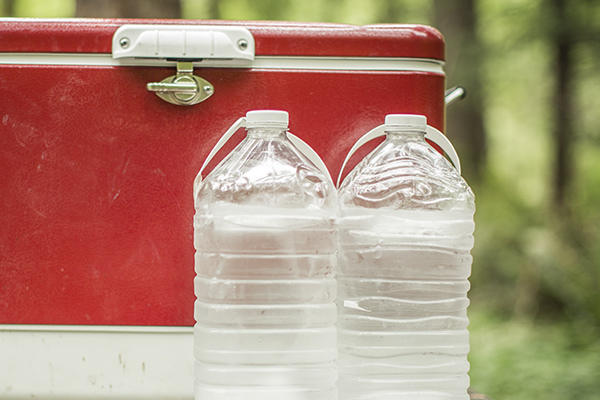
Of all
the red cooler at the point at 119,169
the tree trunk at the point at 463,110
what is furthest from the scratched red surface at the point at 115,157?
the tree trunk at the point at 463,110

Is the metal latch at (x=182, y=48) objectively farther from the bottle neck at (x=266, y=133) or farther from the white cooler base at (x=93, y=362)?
the white cooler base at (x=93, y=362)

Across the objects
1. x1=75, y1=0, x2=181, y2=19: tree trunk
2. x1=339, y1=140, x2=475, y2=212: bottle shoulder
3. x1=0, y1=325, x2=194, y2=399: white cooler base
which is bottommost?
x1=0, y1=325, x2=194, y2=399: white cooler base

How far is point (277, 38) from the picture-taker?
1.35 metres

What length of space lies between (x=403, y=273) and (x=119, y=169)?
2.19 ft

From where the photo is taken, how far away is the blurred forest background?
393 centimetres

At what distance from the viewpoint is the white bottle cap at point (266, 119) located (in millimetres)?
1227

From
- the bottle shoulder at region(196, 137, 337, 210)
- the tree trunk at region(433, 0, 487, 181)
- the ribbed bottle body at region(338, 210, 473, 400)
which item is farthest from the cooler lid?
the tree trunk at region(433, 0, 487, 181)

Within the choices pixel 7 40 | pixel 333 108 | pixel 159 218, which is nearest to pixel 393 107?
pixel 333 108

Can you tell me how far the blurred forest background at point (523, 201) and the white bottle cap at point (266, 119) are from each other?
1.56 metres

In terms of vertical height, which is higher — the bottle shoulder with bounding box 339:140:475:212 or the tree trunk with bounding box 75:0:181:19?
the tree trunk with bounding box 75:0:181:19

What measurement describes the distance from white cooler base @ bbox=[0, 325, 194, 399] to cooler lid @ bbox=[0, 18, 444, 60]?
24.3 inches

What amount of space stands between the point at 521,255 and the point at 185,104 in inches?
→ 172

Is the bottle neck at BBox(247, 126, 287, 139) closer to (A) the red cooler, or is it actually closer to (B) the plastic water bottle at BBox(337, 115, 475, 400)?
(A) the red cooler

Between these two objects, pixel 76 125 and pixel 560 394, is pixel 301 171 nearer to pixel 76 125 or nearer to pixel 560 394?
pixel 76 125
